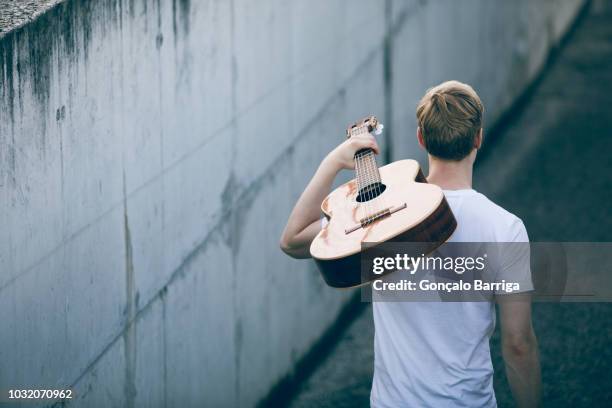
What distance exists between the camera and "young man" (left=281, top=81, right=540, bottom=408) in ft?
9.73

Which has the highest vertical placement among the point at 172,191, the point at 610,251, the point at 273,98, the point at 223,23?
the point at 223,23

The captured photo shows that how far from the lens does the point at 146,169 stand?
13.4 feet

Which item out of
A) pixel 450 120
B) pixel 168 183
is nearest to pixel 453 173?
pixel 450 120

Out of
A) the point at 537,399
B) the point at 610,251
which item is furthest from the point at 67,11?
the point at 610,251

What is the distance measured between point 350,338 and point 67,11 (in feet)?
11.3

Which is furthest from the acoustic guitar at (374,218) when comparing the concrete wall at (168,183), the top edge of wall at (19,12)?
the top edge of wall at (19,12)

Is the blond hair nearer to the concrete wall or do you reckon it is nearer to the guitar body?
the guitar body

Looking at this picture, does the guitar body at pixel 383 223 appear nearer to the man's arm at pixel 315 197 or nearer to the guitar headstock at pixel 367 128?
the man's arm at pixel 315 197

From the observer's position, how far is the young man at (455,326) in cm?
296

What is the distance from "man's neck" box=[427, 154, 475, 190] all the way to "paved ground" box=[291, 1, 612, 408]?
2.71 m

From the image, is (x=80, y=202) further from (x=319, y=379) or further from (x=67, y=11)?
(x=319, y=379)

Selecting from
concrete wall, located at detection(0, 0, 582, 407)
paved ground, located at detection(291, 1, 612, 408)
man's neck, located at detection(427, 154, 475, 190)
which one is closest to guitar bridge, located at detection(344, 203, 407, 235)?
man's neck, located at detection(427, 154, 475, 190)

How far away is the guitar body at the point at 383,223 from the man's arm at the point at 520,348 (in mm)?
272

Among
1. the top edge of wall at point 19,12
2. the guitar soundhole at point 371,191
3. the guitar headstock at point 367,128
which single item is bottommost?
the guitar soundhole at point 371,191
